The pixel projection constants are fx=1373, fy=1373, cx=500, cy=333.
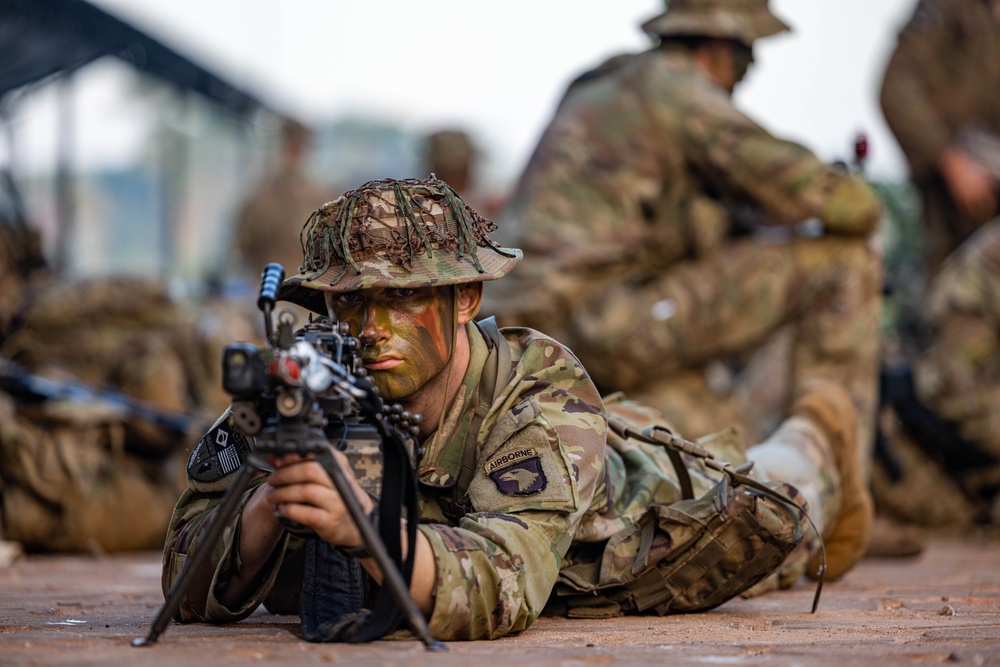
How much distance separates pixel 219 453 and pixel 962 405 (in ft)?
19.5

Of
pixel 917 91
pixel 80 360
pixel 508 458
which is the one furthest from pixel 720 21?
pixel 508 458

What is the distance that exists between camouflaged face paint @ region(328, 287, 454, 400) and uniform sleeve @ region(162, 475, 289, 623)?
49 cm

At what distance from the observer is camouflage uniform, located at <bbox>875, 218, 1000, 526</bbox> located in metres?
8.27

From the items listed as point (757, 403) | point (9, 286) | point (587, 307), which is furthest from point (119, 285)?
point (757, 403)

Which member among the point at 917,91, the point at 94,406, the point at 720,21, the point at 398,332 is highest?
the point at 720,21

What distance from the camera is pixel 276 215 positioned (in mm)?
15898

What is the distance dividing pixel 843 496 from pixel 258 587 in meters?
2.51

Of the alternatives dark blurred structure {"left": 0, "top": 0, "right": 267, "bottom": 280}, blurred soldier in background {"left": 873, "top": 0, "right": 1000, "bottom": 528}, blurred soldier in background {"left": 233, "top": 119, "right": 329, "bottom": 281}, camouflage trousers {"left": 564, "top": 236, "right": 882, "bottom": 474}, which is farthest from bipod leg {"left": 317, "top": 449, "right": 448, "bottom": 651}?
blurred soldier in background {"left": 233, "top": 119, "right": 329, "bottom": 281}

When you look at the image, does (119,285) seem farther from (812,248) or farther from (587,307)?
(812,248)

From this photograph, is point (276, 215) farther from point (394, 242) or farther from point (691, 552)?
point (394, 242)

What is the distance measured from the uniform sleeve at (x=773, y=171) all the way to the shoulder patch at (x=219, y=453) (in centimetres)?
479

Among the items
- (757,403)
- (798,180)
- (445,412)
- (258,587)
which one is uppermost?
(798,180)

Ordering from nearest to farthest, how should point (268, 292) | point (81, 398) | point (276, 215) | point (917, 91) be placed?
1. point (268, 292)
2. point (81, 398)
3. point (917, 91)
4. point (276, 215)

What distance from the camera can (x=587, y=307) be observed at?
7930 mm
